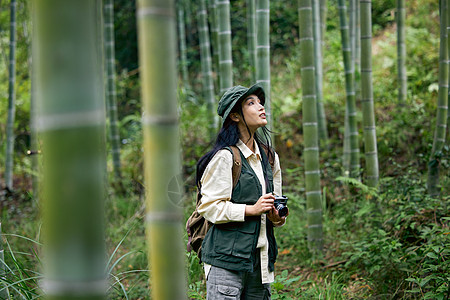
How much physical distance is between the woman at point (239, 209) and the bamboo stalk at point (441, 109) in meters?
2.12

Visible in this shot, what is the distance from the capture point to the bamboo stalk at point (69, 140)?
934 mm

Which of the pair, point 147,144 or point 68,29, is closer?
point 68,29

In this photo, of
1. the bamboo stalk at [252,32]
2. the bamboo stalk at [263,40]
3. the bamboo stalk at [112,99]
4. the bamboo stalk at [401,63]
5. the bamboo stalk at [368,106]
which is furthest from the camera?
the bamboo stalk at [112,99]

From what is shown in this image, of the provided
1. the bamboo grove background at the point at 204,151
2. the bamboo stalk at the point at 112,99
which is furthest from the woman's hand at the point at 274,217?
the bamboo stalk at the point at 112,99

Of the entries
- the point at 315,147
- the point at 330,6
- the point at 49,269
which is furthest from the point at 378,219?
the point at 330,6

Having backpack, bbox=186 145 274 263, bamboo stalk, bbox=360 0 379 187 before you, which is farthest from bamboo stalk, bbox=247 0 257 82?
backpack, bbox=186 145 274 263

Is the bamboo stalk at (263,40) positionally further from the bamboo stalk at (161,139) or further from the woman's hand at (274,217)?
the bamboo stalk at (161,139)

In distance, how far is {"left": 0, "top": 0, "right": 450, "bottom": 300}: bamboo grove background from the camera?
957 millimetres

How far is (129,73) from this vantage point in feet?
36.8

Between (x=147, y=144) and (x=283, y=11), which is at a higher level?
(x=283, y=11)

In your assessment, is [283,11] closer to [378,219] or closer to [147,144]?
[378,219]

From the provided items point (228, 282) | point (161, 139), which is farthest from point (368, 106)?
point (161, 139)

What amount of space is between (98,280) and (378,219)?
3223 millimetres

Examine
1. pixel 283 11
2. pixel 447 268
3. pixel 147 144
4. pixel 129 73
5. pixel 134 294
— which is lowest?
pixel 134 294
